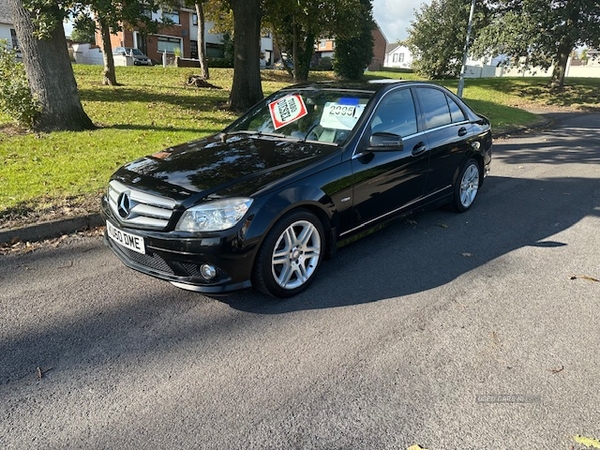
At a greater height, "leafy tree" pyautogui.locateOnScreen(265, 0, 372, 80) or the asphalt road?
"leafy tree" pyautogui.locateOnScreen(265, 0, 372, 80)

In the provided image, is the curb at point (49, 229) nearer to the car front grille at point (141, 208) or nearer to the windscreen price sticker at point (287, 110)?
the car front grille at point (141, 208)

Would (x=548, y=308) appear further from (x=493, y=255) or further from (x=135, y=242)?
(x=135, y=242)

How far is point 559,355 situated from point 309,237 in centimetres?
195

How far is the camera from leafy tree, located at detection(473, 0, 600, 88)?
23.4 m

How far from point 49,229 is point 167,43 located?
156ft

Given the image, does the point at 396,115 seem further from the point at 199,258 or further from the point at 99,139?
the point at 99,139

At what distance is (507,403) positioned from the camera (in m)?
2.55

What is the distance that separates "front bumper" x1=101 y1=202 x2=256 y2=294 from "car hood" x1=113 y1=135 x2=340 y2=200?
0.33 meters

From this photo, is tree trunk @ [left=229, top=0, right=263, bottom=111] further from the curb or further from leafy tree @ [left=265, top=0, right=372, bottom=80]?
the curb

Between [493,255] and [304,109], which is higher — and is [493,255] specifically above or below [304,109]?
below

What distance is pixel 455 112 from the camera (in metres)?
5.60

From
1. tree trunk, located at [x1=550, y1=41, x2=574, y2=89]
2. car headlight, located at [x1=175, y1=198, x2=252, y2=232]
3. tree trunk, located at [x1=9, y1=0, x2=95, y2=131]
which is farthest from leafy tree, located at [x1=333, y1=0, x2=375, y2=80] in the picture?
car headlight, located at [x1=175, y1=198, x2=252, y2=232]

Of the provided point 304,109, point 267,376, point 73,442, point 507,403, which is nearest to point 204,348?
point 267,376

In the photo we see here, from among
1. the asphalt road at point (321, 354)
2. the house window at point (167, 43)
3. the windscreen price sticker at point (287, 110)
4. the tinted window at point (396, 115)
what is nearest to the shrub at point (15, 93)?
the asphalt road at point (321, 354)
